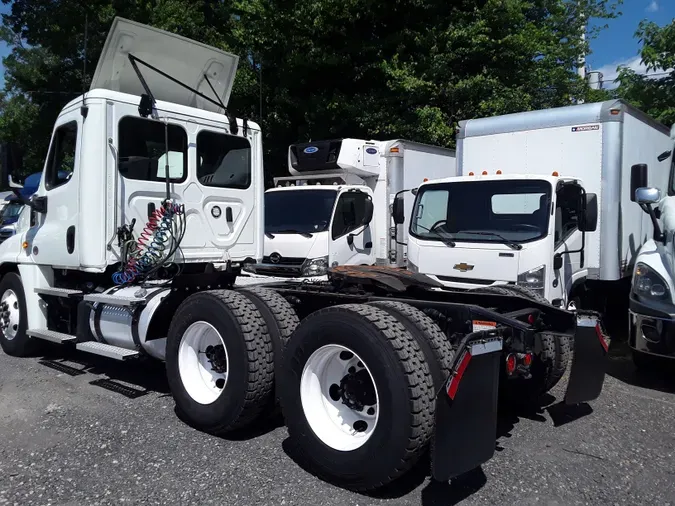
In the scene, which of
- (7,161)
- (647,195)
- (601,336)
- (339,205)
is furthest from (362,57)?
(601,336)

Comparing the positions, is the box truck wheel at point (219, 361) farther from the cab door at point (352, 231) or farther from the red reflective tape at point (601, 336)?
the cab door at point (352, 231)

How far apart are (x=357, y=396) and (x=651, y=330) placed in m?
3.58

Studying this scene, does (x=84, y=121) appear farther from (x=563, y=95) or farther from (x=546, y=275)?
(x=563, y=95)

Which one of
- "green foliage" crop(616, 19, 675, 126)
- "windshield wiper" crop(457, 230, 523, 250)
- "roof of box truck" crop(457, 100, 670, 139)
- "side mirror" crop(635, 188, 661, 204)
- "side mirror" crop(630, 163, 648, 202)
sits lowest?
"windshield wiper" crop(457, 230, 523, 250)

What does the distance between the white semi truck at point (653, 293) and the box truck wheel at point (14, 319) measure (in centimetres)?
675

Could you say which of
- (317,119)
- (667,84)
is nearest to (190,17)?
(317,119)

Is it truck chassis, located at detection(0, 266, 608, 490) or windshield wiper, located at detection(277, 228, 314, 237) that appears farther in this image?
Answer: windshield wiper, located at detection(277, 228, 314, 237)

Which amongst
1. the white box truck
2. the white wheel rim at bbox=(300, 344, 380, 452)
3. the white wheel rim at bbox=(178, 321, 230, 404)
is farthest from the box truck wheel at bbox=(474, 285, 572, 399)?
the white wheel rim at bbox=(178, 321, 230, 404)

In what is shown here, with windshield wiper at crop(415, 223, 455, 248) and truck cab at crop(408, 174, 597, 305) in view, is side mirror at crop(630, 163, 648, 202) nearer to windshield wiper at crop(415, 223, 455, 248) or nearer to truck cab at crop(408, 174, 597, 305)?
truck cab at crop(408, 174, 597, 305)

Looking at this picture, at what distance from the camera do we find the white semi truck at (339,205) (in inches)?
356

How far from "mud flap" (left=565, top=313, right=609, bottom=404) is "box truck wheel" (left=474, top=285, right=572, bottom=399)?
488 mm

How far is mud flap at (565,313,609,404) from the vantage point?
3998 mm

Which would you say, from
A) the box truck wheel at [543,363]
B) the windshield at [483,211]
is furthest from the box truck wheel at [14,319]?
the box truck wheel at [543,363]

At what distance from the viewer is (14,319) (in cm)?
718
